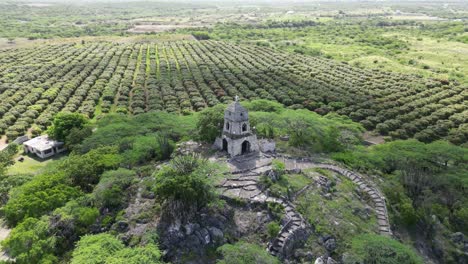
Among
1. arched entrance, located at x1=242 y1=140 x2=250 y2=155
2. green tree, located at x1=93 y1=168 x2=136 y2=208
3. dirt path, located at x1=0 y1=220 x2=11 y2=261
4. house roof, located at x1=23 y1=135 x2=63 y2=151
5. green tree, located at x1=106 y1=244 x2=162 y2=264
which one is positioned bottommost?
dirt path, located at x1=0 y1=220 x2=11 y2=261

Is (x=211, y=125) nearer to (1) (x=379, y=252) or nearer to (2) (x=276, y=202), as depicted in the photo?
(2) (x=276, y=202)

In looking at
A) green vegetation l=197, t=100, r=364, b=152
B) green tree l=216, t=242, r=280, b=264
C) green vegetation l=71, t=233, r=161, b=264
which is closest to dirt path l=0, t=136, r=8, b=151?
green vegetation l=197, t=100, r=364, b=152

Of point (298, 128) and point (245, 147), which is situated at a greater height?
point (245, 147)

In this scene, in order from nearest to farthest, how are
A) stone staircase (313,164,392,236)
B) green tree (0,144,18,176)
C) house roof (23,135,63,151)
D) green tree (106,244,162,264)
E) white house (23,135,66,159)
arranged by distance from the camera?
1. green tree (106,244,162,264)
2. stone staircase (313,164,392,236)
3. green tree (0,144,18,176)
4. white house (23,135,66,159)
5. house roof (23,135,63,151)

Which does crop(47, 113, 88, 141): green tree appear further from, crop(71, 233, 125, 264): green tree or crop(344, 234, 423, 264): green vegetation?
crop(344, 234, 423, 264): green vegetation

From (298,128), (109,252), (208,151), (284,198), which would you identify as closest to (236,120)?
(208,151)

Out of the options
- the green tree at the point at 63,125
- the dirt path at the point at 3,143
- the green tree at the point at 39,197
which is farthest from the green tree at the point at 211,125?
the dirt path at the point at 3,143
